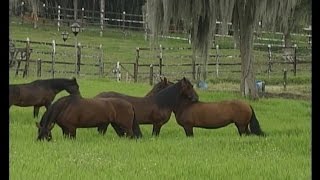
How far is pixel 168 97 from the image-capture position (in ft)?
25.7

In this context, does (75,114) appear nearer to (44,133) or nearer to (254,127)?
(44,133)

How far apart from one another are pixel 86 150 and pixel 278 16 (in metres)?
6.86

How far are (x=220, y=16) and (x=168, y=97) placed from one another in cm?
425

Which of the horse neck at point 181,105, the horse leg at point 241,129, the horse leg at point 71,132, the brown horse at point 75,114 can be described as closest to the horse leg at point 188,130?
the horse neck at point 181,105

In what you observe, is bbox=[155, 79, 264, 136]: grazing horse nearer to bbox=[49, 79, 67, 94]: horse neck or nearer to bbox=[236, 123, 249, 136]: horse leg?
bbox=[236, 123, 249, 136]: horse leg

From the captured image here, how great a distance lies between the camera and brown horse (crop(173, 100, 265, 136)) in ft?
25.0

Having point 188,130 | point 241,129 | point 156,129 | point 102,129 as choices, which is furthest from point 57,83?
point 241,129

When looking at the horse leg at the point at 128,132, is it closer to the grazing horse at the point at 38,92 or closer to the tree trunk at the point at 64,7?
the grazing horse at the point at 38,92

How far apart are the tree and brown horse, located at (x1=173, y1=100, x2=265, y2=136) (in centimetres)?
392

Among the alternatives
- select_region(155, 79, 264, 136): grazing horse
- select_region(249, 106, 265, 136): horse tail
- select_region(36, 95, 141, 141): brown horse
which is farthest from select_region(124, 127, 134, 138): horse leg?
select_region(249, 106, 265, 136): horse tail

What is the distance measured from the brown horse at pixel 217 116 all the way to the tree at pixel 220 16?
12.9 ft
